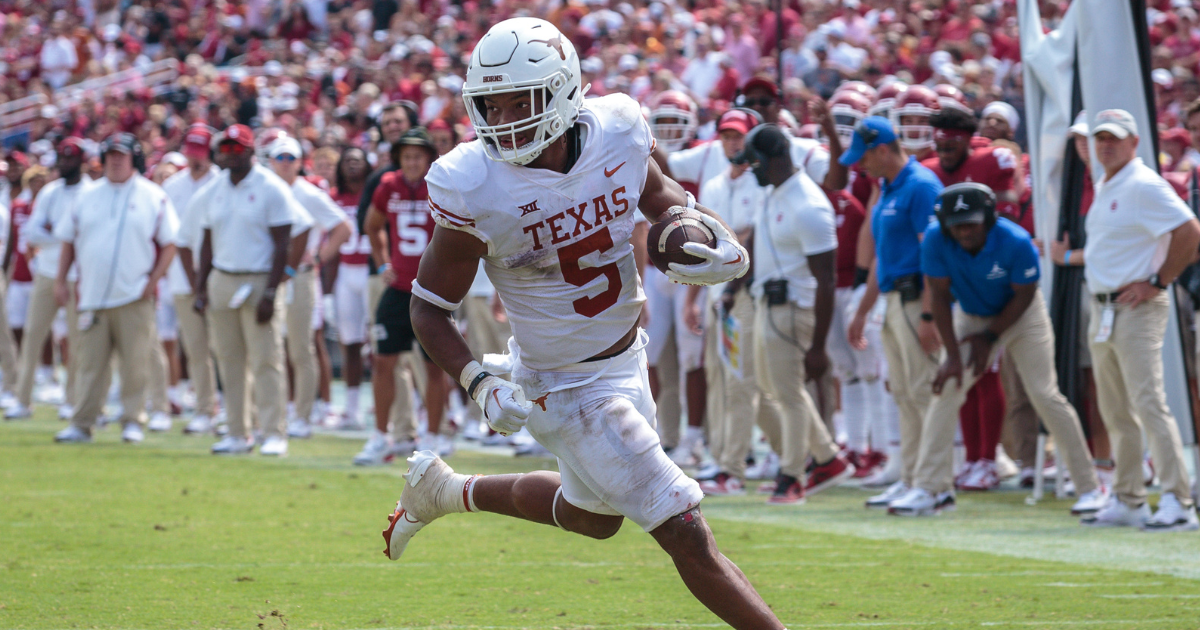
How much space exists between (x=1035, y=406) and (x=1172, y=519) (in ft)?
3.04

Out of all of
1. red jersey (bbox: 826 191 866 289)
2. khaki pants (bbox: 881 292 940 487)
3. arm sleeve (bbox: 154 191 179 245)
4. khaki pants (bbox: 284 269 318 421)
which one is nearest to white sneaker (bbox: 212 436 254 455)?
khaki pants (bbox: 284 269 318 421)

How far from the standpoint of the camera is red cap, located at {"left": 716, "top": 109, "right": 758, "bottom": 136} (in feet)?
28.3

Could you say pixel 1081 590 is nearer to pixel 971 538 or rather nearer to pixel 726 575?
pixel 971 538

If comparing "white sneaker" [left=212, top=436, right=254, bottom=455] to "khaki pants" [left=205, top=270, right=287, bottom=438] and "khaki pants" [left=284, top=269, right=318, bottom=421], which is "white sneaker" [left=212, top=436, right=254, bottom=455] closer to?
"khaki pants" [left=205, top=270, right=287, bottom=438]

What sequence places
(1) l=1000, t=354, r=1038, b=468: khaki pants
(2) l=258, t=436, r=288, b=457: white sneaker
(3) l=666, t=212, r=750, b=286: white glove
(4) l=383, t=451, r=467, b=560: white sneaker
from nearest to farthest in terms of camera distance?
(3) l=666, t=212, r=750, b=286: white glove < (4) l=383, t=451, r=467, b=560: white sneaker < (1) l=1000, t=354, r=1038, b=468: khaki pants < (2) l=258, t=436, r=288, b=457: white sneaker

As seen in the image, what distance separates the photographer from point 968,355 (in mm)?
7652

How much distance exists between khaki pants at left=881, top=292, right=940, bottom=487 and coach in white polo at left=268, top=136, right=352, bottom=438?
184 inches

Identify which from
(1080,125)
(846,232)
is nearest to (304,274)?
(846,232)

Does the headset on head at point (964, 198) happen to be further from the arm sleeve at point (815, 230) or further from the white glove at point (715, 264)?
the white glove at point (715, 264)

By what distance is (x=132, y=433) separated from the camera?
1095 cm

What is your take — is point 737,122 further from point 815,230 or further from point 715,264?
point 715,264

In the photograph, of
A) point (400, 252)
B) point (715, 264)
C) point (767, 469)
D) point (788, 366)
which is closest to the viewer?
point (715, 264)

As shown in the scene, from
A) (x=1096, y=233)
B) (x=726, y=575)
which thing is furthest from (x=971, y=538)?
(x=726, y=575)

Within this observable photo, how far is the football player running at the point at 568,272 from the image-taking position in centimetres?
388
